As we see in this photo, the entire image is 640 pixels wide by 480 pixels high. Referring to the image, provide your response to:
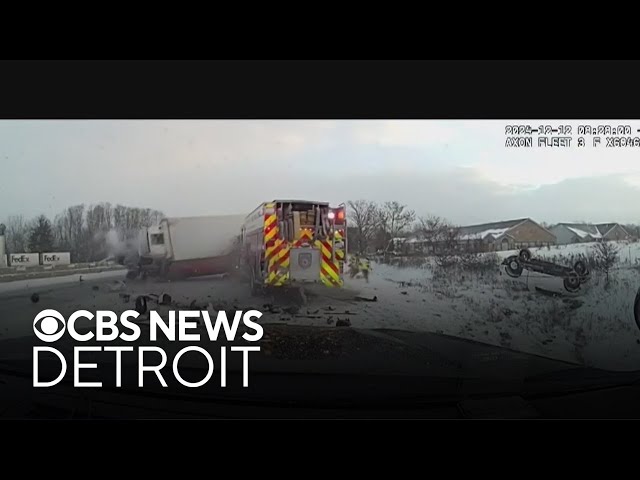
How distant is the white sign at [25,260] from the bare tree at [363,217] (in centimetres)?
199

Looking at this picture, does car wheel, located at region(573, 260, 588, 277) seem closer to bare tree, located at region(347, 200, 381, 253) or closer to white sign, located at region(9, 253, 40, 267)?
bare tree, located at region(347, 200, 381, 253)

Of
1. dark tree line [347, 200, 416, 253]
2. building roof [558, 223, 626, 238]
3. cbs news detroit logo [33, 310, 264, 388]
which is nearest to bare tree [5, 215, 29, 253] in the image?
cbs news detroit logo [33, 310, 264, 388]

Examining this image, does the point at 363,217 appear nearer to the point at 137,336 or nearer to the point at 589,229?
the point at 589,229

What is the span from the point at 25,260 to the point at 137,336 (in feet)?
2.78

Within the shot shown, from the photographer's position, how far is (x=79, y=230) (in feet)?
13.1

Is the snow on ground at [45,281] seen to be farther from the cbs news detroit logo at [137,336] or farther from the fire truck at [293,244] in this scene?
the fire truck at [293,244]

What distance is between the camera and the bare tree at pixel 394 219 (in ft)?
13.4

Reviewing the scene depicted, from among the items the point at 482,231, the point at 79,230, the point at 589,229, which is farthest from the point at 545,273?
the point at 79,230

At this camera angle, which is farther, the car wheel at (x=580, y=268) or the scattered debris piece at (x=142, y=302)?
the car wheel at (x=580, y=268)

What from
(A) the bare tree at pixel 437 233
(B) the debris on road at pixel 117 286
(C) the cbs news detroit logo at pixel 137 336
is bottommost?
(C) the cbs news detroit logo at pixel 137 336

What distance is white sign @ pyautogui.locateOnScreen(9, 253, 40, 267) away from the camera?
4.02 metres

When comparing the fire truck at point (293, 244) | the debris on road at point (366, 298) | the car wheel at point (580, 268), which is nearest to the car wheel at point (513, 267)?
the car wheel at point (580, 268)

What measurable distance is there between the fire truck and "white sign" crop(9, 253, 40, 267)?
1287 millimetres

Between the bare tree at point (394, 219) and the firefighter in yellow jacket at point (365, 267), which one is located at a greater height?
the bare tree at point (394, 219)
